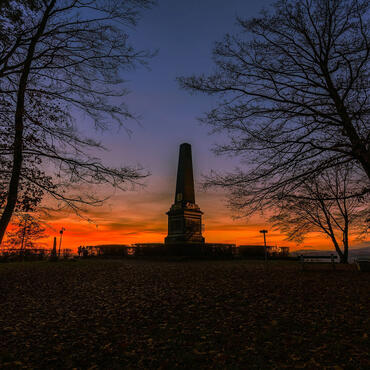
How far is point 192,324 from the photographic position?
6707mm

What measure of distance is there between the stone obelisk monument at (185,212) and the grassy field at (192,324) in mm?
15453

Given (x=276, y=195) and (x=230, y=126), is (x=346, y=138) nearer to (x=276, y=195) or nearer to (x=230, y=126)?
(x=276, y=195)

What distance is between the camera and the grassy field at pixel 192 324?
5062mm

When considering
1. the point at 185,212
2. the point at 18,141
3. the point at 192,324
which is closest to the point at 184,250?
the point at 185,212

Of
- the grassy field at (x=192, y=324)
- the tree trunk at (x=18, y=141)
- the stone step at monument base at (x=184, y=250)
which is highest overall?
the tree trunk at (x=18, y=141)

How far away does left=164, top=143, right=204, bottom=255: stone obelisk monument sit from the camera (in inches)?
1086

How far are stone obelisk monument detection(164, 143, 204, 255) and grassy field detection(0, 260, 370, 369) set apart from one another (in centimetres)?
1545

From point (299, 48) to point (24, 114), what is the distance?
27.0 feet

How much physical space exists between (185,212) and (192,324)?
68.3 feet

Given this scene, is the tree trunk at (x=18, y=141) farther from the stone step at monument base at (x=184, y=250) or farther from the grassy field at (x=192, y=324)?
the stone step at monument base at (x=184, y=250)

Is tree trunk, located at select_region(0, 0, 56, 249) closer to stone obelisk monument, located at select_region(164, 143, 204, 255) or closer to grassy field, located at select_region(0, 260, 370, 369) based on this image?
grassy field, located at select_region(0, 260, 370, 369)

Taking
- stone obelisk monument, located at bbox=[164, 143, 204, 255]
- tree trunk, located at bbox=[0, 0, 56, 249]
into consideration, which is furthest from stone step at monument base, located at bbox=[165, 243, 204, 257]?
tree trunk, located at bbox=[0, 0, 56, 249]

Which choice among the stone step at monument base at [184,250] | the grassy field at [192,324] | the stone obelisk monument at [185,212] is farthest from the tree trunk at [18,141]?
the stone obelisk monument at [185,212]

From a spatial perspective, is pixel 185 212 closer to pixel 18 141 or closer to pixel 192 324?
pixel 192 324
